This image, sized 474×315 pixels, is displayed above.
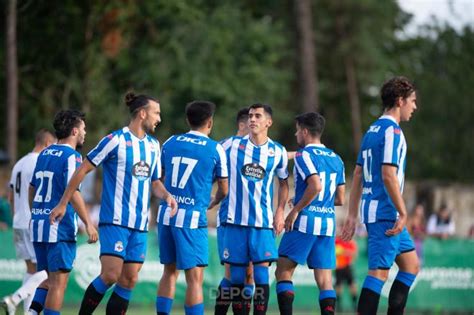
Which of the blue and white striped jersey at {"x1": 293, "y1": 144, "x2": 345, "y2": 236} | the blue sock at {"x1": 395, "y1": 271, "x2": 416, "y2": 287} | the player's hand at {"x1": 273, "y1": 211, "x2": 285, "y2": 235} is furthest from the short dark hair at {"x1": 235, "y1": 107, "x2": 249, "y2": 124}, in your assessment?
the blue sock at {"x1": 395, "y1": 271, "x2": 416, "y2": 287}

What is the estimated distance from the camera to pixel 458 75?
2351 inches

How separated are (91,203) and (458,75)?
31.5 m

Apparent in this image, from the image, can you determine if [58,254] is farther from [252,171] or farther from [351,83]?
[351,83]

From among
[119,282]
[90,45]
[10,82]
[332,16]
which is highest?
[332,16]

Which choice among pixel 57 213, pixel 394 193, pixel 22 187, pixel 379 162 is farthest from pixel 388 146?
pixel 22 187

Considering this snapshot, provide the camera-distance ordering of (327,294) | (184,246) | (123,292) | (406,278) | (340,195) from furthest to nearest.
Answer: (340,195) → (327,294) → (184,246) → (123,292) → (406,278)

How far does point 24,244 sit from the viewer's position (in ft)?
50.2

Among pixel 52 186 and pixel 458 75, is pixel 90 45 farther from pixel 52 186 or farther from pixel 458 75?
pixel 458 75

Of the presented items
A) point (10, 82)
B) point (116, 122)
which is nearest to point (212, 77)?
point (116, 122)

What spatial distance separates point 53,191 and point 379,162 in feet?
12.6

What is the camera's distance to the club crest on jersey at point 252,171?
1280 centimetres

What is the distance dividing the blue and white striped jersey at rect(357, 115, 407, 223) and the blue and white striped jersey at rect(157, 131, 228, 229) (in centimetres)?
168

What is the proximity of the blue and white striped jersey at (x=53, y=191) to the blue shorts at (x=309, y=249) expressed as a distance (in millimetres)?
2542

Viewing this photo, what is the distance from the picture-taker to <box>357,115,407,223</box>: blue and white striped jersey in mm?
11211
